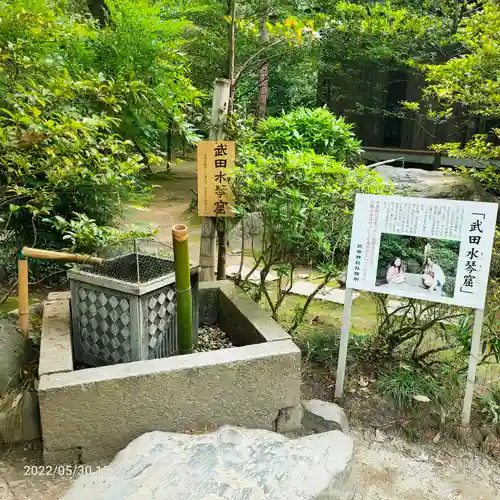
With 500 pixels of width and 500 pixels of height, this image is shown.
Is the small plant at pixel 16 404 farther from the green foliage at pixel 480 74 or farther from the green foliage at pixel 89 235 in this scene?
the green foliage at pixel 480 74

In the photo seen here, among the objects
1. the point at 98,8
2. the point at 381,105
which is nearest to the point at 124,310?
the point at 98,8

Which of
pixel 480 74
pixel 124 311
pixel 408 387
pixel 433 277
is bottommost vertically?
pixel 408 387

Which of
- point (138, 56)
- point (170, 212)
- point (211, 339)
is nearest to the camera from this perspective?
point (211, 339)

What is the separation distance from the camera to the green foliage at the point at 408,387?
333 centimetres

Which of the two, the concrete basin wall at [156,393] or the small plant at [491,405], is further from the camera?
the small plant at [491,405]

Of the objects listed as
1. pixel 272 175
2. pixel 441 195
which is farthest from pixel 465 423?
pixel 441 195

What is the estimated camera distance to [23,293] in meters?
3.03

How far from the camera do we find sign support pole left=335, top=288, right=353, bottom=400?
3291mm

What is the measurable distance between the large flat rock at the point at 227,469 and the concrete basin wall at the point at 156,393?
0.74 feet

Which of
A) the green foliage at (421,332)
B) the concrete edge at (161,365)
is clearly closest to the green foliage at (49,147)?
the concrete edge at (161,365)

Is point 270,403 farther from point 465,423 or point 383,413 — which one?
point 465,423

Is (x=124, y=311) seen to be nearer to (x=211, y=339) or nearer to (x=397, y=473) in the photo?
(x=211, y=339)

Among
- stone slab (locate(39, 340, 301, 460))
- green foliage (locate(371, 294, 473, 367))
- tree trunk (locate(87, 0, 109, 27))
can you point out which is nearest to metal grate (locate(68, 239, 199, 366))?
stone slab (locate(39, 340, 301, 460))

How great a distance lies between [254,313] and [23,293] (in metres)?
1.52
